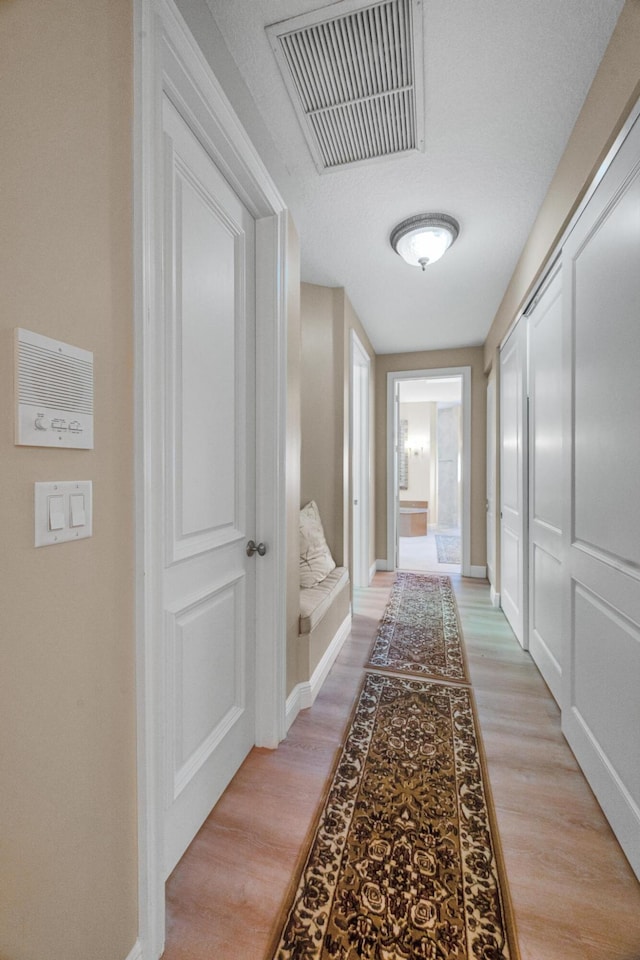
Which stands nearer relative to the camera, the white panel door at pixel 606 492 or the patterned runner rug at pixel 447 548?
the white panel door at pixel 606 492

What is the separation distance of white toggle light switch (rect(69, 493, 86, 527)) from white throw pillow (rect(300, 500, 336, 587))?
1.88m

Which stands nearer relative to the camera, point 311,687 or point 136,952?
point 136,952

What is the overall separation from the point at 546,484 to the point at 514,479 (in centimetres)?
82

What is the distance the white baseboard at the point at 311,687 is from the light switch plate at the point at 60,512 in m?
1.46

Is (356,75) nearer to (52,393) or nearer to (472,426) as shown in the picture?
(52,393)

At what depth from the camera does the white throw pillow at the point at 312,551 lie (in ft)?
8.65

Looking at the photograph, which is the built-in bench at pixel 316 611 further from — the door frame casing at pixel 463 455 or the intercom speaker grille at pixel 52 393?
the door frame casing at pixel 463 455

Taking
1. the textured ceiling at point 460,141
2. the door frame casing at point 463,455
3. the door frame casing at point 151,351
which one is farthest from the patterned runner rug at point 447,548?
the door frame casing at point 151,351

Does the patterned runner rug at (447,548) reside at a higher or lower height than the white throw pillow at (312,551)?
lower

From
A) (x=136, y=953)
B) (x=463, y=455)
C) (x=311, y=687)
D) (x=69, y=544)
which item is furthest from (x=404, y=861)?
(x=463, y=455)

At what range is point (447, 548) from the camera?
670 centimetres

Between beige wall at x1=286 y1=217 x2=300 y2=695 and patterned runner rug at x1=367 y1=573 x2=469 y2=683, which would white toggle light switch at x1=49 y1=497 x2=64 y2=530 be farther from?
patterned runner rug at x1=367 y1=573 x2=469 y2=683

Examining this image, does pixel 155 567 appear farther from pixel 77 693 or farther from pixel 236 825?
pixel 236 825

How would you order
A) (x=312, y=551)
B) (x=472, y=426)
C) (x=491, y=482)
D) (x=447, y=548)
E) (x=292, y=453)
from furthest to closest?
(x=447, y=548) < (x=472, y=426) < (x=491, y=482) < (x=312, y=551) < (x=292, y=453)
